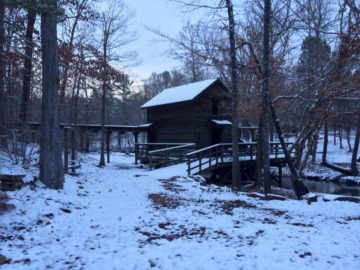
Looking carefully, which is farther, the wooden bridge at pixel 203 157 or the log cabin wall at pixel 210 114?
the log cabin wall at pixel 210 114

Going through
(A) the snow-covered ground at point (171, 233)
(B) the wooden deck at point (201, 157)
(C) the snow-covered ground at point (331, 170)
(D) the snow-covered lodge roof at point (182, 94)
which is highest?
(D) the snow-covered lodge roof at point (182, 94)

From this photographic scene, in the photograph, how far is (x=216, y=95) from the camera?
27.1 m

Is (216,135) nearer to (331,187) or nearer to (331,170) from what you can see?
(331,187)

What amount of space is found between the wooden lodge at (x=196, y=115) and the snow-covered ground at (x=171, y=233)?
1547 centimetres

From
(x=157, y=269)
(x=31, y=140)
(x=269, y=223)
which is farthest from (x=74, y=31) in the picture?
(x=157, y=269)

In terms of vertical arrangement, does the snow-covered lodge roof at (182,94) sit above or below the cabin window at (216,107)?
above

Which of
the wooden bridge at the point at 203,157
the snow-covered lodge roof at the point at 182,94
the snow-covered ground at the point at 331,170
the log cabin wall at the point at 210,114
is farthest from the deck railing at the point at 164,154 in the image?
the snow-covered ground at the point at 331,170

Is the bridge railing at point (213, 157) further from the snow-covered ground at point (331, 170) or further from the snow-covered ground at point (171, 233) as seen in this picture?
the snow-covered ground at point (171, 233)

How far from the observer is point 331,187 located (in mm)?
24078

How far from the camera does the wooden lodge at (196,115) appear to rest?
25953mm

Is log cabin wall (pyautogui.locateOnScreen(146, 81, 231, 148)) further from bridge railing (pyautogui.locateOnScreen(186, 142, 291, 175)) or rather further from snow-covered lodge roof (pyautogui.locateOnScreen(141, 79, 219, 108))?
bridge railing (pyautogui.locateOnScreen(186, 142, 291, 175))

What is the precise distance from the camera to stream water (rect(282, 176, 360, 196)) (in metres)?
21.9

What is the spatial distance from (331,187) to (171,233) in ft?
66.9

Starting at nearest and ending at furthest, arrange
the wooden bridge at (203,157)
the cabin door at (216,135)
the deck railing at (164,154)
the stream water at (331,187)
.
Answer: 1. the wooden bridge at (203,157)
2. the deck railing at (164,154)
3. the stream water at (331,187)
4. the cabin door at (216,135)
